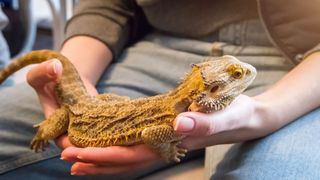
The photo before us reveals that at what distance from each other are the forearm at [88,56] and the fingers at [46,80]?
0.08 meters

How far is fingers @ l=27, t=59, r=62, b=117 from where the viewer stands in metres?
0.99

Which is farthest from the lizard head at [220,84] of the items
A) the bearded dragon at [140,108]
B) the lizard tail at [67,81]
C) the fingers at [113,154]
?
the lizard tail at [67,81]

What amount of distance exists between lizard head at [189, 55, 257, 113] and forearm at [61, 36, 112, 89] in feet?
1.23

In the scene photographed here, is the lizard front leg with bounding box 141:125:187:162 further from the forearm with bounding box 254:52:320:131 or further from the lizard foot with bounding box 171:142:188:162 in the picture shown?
the forearm with bounding box 254:52:320:131

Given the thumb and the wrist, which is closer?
the thumb

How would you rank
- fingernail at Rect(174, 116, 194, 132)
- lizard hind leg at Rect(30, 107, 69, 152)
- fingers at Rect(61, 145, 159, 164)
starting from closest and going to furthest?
fingernail at Rect(174, 116, 194, 132)
fingers at Rect(61, 145, 159, 164)
lizard hind leg at Rect(30, 107, 69, 152)

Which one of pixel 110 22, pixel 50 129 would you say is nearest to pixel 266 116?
pixel 50 129

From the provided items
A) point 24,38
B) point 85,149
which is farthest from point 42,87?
point 24,38

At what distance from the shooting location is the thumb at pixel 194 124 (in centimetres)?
74

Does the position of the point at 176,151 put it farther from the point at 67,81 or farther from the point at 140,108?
the point at 67,81

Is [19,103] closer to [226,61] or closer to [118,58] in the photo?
[118,58]

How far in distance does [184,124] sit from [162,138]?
0.11 metres

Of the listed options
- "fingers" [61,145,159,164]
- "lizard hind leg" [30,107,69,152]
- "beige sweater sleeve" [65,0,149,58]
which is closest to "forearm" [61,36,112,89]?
"beige sweater sleeve" [65,0,149,58]

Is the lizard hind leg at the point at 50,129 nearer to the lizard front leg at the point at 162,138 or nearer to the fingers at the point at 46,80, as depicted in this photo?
the fingers at the point at 46,80
